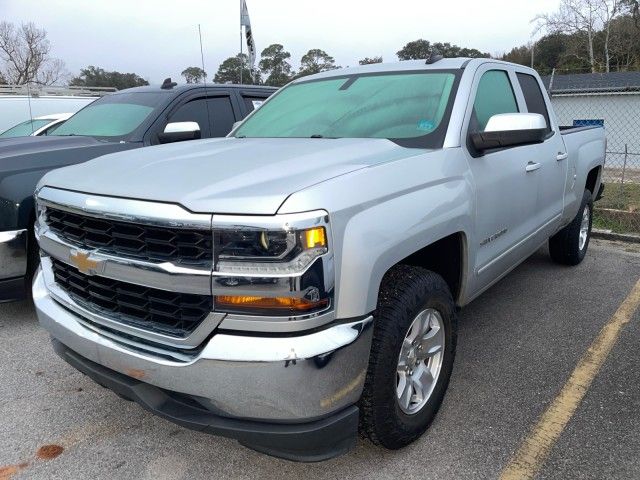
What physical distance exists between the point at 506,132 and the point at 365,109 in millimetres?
858

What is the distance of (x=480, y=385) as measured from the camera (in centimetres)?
313

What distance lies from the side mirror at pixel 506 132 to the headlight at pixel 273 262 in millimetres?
1321

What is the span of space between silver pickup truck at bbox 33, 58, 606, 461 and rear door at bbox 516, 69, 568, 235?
0.81 meters

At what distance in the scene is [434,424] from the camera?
9.02ft

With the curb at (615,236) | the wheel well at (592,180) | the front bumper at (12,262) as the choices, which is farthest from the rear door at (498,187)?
the curb at (615,236)

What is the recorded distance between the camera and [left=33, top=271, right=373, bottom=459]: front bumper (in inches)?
72.9

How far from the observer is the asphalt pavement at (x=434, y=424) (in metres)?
2.43

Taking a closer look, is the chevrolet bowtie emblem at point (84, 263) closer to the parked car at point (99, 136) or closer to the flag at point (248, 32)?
the parked car at point (99, 136)

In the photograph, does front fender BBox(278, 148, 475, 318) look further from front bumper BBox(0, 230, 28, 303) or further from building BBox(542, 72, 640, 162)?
building BBox(542, 72, 640, 162)

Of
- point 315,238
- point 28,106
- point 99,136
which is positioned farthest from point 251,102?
point 28,106

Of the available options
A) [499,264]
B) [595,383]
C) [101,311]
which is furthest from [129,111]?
[595,383]

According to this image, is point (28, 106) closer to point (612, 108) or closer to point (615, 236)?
point (615, 236)

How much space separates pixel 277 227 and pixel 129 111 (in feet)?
12.6

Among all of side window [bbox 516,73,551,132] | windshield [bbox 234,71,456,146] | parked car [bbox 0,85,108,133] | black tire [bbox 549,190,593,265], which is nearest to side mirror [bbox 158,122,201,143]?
windshield [bbox 234,71,456,146]
